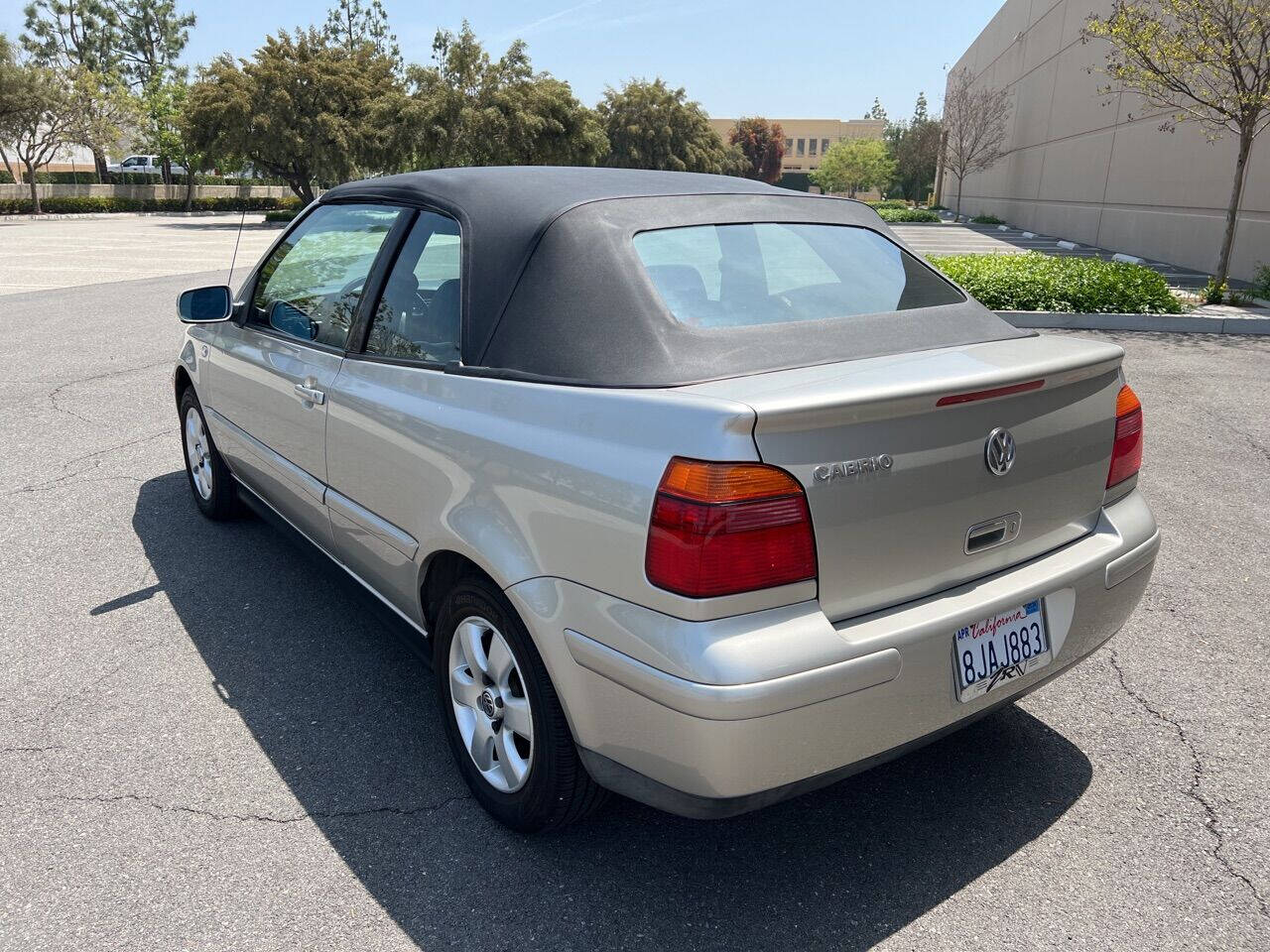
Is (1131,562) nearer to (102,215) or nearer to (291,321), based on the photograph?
(291,321)

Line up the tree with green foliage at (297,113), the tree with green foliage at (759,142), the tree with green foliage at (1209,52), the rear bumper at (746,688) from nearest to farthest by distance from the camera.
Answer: the rear bumper at (746,688) < the tree with green foliage at (1209,52) < the tree with green foliage at (297,113) < the tree with green foliage at (759,142)

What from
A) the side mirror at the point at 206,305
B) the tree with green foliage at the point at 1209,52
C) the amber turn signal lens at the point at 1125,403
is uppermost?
the tree with green foliage at the point at 1209,52

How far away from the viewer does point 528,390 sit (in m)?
2.41

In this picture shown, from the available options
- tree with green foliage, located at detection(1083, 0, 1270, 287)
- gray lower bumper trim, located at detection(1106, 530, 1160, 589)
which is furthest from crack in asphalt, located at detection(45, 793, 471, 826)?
tree with green foliage, located at detection(1083, 0, 1270, 287)

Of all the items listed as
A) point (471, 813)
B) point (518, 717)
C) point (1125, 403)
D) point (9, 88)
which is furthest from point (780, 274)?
point (9, 88)

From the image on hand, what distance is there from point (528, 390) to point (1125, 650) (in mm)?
2624

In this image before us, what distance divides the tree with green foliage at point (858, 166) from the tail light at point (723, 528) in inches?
2868

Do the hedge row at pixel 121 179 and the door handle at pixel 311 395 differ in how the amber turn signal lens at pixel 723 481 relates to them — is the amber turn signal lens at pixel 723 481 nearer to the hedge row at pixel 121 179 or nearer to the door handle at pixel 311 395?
the door handle at pixel 311 395

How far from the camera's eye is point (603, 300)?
2475 mm

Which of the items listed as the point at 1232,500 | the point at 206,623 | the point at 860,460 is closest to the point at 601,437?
the point at 860,460

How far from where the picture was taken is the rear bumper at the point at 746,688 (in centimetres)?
198

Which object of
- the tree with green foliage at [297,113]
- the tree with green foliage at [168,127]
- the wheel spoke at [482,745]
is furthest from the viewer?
the tree with green foliage at [168,127]

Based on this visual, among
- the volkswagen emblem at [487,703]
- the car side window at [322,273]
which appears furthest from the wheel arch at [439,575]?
the car side window at [322,273]

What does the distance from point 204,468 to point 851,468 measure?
3931 mm
